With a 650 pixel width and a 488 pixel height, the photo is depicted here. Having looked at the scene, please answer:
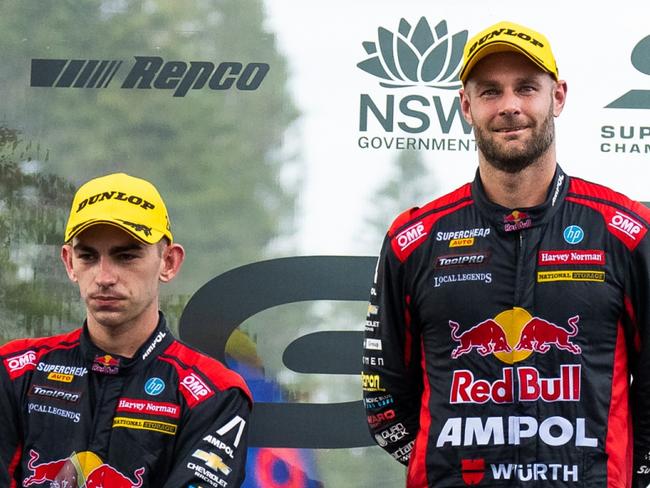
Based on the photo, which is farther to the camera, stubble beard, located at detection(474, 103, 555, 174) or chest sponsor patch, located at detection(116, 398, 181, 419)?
chest sponsor patch, located at detection(116, 398, 181, 419)

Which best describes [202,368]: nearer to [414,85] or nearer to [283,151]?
[283,151]

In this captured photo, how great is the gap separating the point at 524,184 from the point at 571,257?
183mm

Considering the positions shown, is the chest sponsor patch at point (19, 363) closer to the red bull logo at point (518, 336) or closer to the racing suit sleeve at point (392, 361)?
the racing suit sleeve at point (392, 361)

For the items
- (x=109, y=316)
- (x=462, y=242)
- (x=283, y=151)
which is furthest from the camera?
(x=283, y=151)

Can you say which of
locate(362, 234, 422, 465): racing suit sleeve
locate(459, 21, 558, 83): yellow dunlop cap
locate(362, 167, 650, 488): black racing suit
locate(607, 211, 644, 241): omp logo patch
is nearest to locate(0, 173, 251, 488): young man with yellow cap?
locate(362, 234, 422, 465): racing suit sleeve

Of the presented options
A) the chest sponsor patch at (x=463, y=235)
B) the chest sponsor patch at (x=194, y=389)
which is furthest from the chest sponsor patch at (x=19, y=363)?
the chest sponsor patch at (x=463, y=235)

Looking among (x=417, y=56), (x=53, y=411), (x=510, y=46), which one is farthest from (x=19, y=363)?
(x=417, y=56)

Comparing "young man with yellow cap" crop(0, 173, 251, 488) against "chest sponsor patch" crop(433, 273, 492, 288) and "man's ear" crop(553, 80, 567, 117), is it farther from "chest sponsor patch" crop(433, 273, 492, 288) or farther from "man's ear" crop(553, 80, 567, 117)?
"man's ear" crop(553, 80, 567, 117)

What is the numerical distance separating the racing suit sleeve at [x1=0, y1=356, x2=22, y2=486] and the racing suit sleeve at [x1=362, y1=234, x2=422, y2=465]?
31.5 inches

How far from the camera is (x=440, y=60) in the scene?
3.00 metres

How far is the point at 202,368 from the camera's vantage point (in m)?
2.32

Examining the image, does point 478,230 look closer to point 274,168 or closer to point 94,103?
point 274,168

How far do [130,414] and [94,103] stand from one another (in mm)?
1194

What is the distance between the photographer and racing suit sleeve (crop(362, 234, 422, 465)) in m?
→ 2.22
